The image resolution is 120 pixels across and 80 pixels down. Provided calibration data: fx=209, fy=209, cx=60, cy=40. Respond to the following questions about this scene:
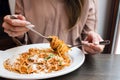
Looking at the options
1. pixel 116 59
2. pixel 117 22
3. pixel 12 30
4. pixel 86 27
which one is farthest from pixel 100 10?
pixel 12 30

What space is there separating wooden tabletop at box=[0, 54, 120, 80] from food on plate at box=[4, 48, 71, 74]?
0.17 ft

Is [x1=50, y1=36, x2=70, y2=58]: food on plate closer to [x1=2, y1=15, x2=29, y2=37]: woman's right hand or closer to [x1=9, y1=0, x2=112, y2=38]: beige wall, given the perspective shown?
[x1=2, y1=15, x2=29, y2=37]: woman's right hand

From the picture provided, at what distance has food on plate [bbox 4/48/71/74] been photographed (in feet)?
2.32

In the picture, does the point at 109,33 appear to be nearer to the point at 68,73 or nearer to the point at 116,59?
the point at 116,59

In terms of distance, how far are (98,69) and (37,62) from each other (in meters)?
0.22

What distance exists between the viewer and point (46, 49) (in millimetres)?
865

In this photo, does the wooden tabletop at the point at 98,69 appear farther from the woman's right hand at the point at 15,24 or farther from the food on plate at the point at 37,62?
the woman's right hand at the point at 15,24

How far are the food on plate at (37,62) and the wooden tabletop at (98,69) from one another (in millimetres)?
51

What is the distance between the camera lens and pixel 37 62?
74cm

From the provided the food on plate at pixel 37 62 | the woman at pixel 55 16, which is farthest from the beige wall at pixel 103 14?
the food on plate at pixel 37 62

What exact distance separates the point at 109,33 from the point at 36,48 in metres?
1.24

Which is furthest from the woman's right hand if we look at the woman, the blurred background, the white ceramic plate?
the blurred background

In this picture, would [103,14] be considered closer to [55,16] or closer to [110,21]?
[110,21]

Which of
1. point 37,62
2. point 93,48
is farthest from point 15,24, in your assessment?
point 93,48
